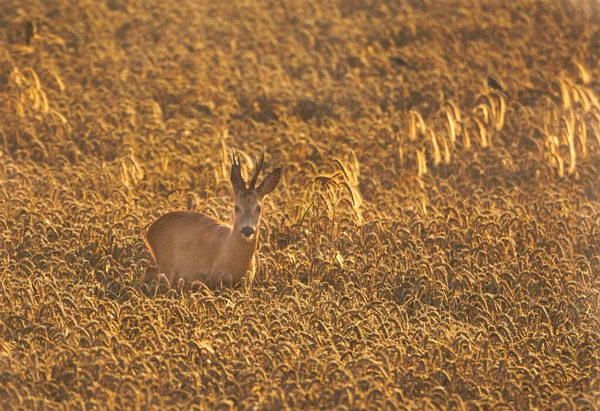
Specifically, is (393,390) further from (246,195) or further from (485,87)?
(485,87)

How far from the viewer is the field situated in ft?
25.6

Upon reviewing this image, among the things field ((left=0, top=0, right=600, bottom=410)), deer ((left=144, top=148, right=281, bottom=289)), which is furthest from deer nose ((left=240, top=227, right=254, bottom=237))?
field ((left=0, top=0, right=600, bottom=410))

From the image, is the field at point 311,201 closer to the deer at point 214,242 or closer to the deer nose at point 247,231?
the deer at point 214,242

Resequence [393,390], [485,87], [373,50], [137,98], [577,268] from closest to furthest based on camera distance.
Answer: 1. [393,390]
2. [577,268]
3. [137,98]
4. [485,87]
5. [373,50]

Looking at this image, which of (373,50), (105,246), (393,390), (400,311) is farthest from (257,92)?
(393,390)

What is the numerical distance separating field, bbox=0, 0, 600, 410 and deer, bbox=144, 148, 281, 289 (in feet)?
0.68

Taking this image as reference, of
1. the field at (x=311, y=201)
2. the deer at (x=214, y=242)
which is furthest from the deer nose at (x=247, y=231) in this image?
the field at (x=311, y=201)

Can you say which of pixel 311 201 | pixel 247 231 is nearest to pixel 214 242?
pixel 247 231

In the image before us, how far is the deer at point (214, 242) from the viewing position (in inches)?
389

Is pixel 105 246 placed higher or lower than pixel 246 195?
lower

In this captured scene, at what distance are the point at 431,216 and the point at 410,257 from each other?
1.68 m

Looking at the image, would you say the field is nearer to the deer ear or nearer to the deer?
the deer

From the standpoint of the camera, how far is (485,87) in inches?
709

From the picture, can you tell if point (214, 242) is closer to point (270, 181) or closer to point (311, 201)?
point (270, 181)
